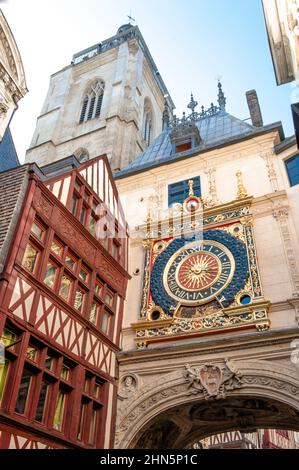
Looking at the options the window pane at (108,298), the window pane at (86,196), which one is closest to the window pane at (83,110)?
the window pane at (86,196)

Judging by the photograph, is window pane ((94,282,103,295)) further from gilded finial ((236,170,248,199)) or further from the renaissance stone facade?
gilded finial ((236,170,248,199))

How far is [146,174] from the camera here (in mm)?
15555

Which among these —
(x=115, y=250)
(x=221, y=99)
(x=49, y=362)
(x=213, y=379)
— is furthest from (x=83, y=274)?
(x=221, y=99)

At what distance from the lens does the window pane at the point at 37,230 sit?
9329mm

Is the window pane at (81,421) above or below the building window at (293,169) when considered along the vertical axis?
below

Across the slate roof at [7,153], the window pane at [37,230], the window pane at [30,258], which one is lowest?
the window pane at [30,258]

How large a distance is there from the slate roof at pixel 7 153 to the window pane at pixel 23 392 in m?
7.92

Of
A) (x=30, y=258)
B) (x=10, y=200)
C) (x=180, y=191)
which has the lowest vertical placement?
(x=30, y=258)

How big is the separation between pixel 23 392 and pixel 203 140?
12892 mm

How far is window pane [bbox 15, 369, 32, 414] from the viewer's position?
7652 mm

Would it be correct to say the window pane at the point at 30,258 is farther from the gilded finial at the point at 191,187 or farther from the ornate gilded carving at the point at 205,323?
the gilded finial at the point at 191,187

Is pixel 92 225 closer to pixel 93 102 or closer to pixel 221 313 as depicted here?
pixel 221 313

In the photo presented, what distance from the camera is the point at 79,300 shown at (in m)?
10.4

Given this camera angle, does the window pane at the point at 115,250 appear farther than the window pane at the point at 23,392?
Yes
